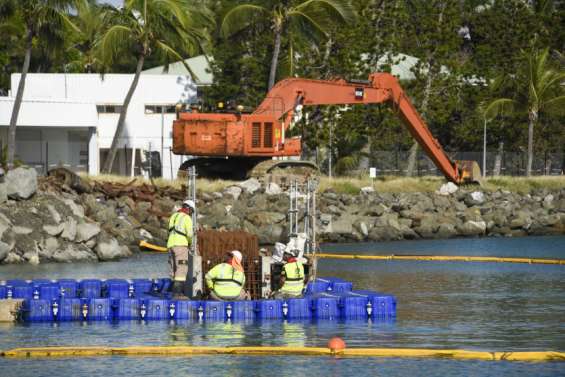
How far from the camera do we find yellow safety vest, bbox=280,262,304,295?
29.7 m

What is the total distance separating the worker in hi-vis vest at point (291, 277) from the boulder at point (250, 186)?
26264 mm

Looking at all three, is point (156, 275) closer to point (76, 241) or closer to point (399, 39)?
point (76, 241)

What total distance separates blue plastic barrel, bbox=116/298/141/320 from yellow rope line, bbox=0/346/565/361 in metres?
3.93

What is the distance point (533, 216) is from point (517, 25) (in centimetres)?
2253

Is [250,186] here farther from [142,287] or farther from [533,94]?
[142,287]

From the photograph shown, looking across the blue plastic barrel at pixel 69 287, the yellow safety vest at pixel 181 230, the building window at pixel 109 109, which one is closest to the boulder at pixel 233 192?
the building window at pixel 109 109

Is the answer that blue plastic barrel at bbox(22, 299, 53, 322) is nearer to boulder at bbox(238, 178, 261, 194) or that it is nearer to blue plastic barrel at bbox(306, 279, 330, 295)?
blue plastic barrel at bbox(306, 279, 330, 295)

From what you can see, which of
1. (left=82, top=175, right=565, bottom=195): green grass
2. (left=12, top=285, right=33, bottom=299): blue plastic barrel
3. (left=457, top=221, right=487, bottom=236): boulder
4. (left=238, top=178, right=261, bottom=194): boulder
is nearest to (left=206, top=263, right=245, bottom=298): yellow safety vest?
(left=12, top=285, right=33, bottom=299): blue plastic barrel

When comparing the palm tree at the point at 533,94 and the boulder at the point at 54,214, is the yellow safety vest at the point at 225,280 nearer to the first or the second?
the boulder at the point at 54,214

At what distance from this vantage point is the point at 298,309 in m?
29.9

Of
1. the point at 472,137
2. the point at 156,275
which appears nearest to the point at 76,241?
the point at 156,275

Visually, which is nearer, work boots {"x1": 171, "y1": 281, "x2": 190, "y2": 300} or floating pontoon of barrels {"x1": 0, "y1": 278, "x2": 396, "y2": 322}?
floating pontoon of barrels {"x1": 0, "y1": 278, "x2": 396, "y2": 322}

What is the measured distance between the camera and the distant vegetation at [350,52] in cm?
6262

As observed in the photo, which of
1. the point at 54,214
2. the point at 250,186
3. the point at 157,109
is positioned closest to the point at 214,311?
the point at 54,214
